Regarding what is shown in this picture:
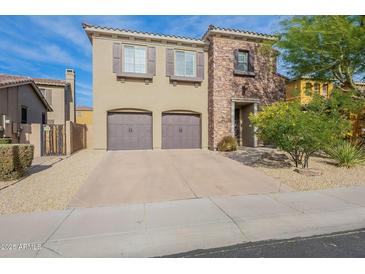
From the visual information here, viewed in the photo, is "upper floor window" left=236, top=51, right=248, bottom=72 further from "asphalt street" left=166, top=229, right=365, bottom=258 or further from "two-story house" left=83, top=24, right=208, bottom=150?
"asphalt street" left=166, top=229, right=365, bottom=258

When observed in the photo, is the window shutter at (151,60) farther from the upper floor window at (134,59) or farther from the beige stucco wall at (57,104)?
the beige stucco wall at (57,104)

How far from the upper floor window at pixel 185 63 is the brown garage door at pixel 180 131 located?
8.53ft

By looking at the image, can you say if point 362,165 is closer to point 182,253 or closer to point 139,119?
point 182,253

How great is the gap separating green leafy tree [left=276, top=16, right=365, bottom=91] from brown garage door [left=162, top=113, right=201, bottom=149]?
6206 millimetres

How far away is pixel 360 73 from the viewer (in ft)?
35.0

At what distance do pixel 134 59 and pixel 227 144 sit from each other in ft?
23.9

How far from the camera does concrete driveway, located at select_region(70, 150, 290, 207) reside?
5.36 metres

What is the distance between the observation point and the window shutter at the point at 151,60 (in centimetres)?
1320

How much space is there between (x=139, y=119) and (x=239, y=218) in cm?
1031

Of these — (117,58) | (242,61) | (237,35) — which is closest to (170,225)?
(117,58)

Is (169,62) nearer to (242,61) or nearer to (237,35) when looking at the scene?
(237,35)

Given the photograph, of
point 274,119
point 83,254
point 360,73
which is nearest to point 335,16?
point 360,73

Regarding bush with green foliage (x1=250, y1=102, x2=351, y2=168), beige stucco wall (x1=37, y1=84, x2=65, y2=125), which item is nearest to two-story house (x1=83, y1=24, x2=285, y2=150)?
bush with green foliage (x1=250, y1=102, x2=351, y2=168)

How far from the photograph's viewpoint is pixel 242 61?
14.2 m
